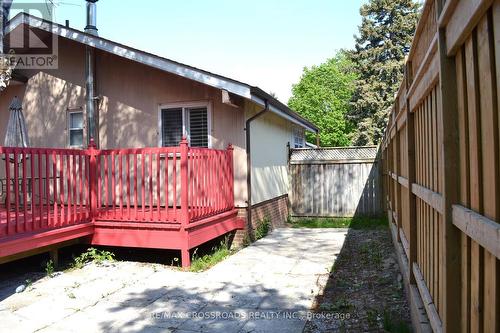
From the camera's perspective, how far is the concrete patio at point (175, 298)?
424 cm

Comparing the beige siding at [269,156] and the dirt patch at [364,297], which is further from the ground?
the beige siding at [269,156]

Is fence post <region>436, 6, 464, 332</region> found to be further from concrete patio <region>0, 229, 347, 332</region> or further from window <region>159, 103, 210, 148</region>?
window <region>159, 103, 210, 148</region>

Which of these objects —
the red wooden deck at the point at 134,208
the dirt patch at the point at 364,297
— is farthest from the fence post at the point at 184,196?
the dirt patch at the point at 364,297

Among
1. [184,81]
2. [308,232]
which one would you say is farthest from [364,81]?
[184,81]

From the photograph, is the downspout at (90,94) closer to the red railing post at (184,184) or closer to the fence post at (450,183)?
the red railing post at (184,184)

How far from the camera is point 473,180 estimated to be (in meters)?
1.69

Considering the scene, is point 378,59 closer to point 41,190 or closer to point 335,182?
point 335,182

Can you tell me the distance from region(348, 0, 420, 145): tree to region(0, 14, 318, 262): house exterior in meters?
17.0

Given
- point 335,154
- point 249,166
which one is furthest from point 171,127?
point 335,154

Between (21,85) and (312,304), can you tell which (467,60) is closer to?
(312,304)

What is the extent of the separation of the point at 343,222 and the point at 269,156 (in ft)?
10.5

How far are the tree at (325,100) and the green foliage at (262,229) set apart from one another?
36.2 metres

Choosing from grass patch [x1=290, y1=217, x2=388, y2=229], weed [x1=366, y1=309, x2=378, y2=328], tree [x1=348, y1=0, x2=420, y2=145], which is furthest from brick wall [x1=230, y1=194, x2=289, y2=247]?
tree [x1=348, y1=0, x2=420, y2=145]

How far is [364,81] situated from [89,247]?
2255 centimetres
